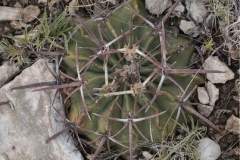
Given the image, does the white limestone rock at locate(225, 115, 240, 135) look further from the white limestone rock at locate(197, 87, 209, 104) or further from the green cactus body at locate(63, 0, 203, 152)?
the green cactus body at locate(63, 0, 203, 152)

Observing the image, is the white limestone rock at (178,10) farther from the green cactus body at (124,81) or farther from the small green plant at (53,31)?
the small green plant at (53,31)

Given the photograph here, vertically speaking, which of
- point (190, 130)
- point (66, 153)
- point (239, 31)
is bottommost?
point (66, 153)

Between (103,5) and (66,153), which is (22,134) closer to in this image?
(66,153)

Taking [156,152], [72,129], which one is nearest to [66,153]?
[72,129]

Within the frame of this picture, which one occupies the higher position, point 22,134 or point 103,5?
point 103,5

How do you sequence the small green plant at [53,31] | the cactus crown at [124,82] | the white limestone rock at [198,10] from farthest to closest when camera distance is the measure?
the white limestone rock at [198,10], the small green plant at [53,31], the cactus crown at [124,82]

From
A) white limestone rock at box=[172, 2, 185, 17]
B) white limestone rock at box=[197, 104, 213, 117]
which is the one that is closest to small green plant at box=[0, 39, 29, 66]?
white limestone rock at box=[172, 2, 185, 17]

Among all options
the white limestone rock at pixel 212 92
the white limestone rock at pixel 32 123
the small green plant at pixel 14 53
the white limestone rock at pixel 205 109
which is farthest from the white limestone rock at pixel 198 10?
the small green plant at pixel 14 53

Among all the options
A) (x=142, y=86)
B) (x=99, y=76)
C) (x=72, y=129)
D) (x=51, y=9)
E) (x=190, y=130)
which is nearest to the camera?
(x=142, y=86)
